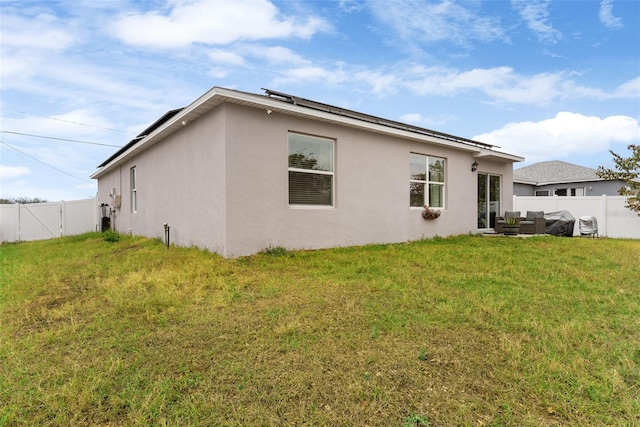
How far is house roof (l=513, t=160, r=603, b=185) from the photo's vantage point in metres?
20.3

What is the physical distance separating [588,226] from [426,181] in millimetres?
8642

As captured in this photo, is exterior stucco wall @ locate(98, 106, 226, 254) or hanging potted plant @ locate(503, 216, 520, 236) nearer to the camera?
exterior stucco wall @ locate(98, 106, 226, 254)

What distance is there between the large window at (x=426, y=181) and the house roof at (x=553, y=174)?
13.0 m

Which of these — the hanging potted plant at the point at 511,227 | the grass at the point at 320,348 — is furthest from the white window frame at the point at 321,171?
the hanging potted plant at the point at 511,227

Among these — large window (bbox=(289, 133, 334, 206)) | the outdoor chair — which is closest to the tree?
the outdoor chair

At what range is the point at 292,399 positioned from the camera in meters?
2.05

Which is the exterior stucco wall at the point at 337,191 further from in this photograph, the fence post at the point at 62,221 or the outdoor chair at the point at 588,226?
the fence post at the point at 62,221

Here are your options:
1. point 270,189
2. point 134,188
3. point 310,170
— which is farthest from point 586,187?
point 134,188

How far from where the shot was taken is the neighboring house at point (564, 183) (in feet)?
63.5

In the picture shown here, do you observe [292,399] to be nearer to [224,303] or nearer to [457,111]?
[224,303]

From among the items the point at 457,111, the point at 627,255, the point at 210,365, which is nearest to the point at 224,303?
the point at 210,365

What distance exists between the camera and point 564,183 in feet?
66.9

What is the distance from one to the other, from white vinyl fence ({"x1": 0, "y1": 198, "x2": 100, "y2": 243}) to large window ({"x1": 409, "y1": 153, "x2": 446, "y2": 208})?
46.9ft

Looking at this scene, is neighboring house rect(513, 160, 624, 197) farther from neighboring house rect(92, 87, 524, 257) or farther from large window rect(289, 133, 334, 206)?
large window rect(289, 133, 334, 206)
